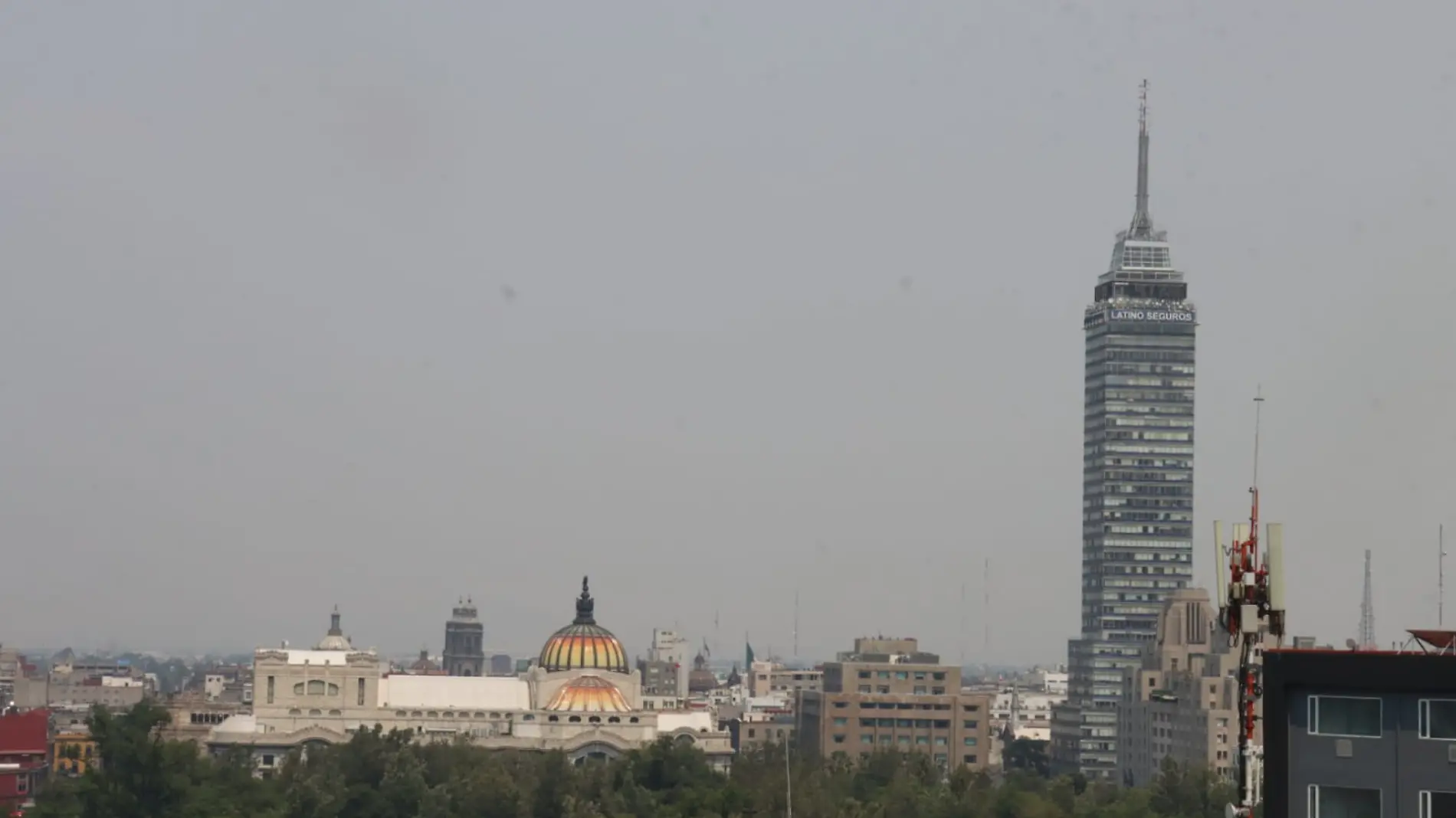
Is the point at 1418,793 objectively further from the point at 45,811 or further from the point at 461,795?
the point at 461,795

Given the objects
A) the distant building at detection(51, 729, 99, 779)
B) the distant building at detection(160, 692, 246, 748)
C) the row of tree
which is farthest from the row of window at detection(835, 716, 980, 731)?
the row of tree

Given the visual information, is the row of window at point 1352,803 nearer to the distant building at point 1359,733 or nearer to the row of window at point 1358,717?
the distant building at point 1359,733

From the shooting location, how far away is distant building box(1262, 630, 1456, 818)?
110ft

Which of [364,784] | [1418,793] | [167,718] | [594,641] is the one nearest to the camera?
[1418,793]

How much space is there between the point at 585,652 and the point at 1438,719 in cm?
14831

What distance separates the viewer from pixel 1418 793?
110 feet

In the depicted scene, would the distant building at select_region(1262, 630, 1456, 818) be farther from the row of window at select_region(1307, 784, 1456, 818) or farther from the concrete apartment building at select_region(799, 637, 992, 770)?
the concrete apartment building at select_region(799, 637, 992, 770)

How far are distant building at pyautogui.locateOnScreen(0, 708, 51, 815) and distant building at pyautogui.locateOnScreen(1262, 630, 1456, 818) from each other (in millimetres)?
118701

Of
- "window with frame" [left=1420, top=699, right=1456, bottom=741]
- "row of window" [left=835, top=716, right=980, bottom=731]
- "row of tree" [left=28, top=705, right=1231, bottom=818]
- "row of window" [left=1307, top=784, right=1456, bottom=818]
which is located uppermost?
"row of window" [left=835, top=716, right=980, bottom=731]

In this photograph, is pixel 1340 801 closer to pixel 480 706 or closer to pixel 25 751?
pixel 25 751

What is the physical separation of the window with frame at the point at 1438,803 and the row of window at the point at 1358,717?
0.70 m

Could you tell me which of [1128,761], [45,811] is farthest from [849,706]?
[45,811]

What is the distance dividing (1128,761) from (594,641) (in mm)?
39337

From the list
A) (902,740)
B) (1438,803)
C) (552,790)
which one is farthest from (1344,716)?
(902,740)
